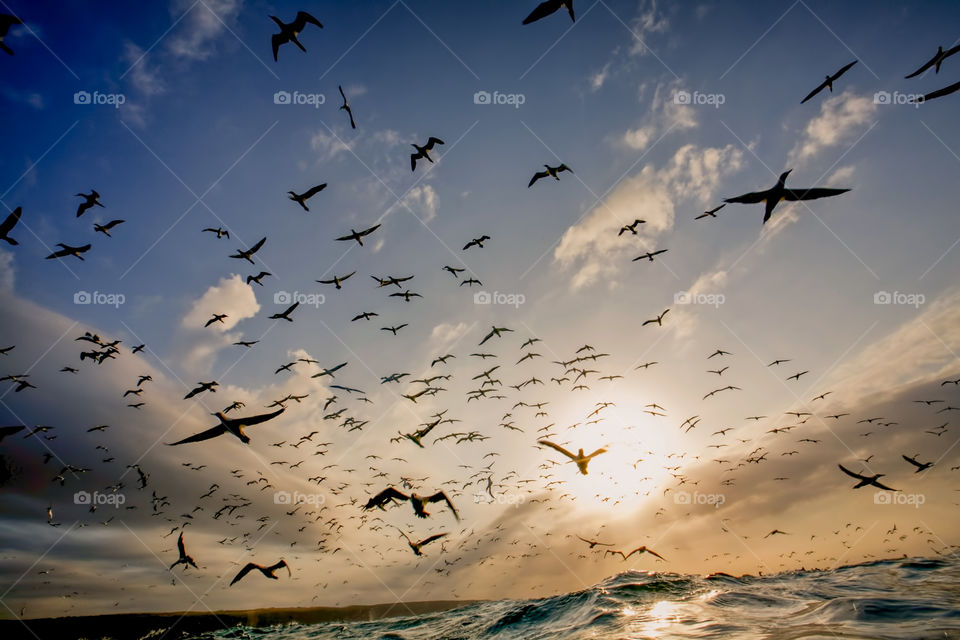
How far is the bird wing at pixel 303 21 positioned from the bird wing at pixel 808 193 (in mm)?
14259

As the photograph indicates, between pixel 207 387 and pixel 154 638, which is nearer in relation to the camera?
pixel 207 387

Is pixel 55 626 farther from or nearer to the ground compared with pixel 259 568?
nearer to the ground

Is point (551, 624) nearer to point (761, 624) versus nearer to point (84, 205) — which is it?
point (761, 624)

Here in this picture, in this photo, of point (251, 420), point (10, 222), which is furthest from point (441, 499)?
point (10, 222)

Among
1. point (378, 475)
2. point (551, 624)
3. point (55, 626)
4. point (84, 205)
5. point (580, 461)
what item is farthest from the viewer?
point (55, 626)

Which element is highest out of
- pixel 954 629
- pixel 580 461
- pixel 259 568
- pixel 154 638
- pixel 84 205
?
pixel 84 205

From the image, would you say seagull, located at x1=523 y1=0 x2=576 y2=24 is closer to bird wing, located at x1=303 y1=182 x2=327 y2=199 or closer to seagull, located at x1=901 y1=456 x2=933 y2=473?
bird wing, located at x1=303 y1=182 x2=327 y2=199

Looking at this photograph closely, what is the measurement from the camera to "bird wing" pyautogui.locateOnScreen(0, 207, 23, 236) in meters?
10.6

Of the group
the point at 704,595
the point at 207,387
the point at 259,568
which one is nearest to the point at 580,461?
the point at 259,568

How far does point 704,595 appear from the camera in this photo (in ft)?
75.7

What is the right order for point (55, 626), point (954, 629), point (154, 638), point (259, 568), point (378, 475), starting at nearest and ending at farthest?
point (259, 568)
point (954, 629)
point (378, 475)
point (154, 638)
point (55, 626)

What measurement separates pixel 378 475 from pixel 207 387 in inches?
1071

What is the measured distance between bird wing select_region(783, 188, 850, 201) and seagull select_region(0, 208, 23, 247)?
2012 centimetres

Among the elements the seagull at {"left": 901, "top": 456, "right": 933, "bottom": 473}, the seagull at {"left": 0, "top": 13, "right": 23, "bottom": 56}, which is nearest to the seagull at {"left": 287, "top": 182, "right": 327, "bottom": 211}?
the seagull at {"left": 0, "top": 13, "right": 23, "bottom": 56}
